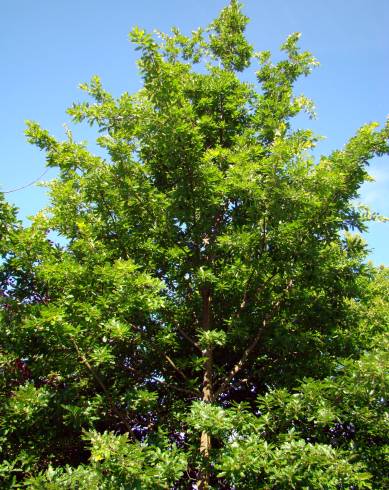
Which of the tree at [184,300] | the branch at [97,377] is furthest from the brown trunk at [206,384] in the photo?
the branch at [97,377]

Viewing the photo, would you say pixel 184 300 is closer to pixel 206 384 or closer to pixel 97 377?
pixel 206 384

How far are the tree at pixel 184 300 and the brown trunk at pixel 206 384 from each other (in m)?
0.04

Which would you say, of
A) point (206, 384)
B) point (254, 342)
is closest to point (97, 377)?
point (206, 384)

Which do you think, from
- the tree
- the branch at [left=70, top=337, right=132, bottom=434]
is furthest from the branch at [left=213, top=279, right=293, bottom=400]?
the branch at [left=70, top=337, right=132, bottom=434]

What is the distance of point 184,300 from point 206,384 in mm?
1627

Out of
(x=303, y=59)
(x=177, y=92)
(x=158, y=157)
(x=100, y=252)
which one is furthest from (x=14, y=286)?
(x=303, y=59)

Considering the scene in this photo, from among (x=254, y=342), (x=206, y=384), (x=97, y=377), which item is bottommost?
(x=97, y=377)

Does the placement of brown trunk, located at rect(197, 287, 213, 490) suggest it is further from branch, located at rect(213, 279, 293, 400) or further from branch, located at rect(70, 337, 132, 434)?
branch, located at rect(70, 337, 132, 434)

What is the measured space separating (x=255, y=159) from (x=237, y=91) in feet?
5.51

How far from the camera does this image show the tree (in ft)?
16.8

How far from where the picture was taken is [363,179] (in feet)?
21.1

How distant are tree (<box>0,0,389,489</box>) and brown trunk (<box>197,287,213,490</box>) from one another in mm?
43

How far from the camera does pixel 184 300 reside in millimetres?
7473

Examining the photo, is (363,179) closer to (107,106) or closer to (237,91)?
(237,91)
